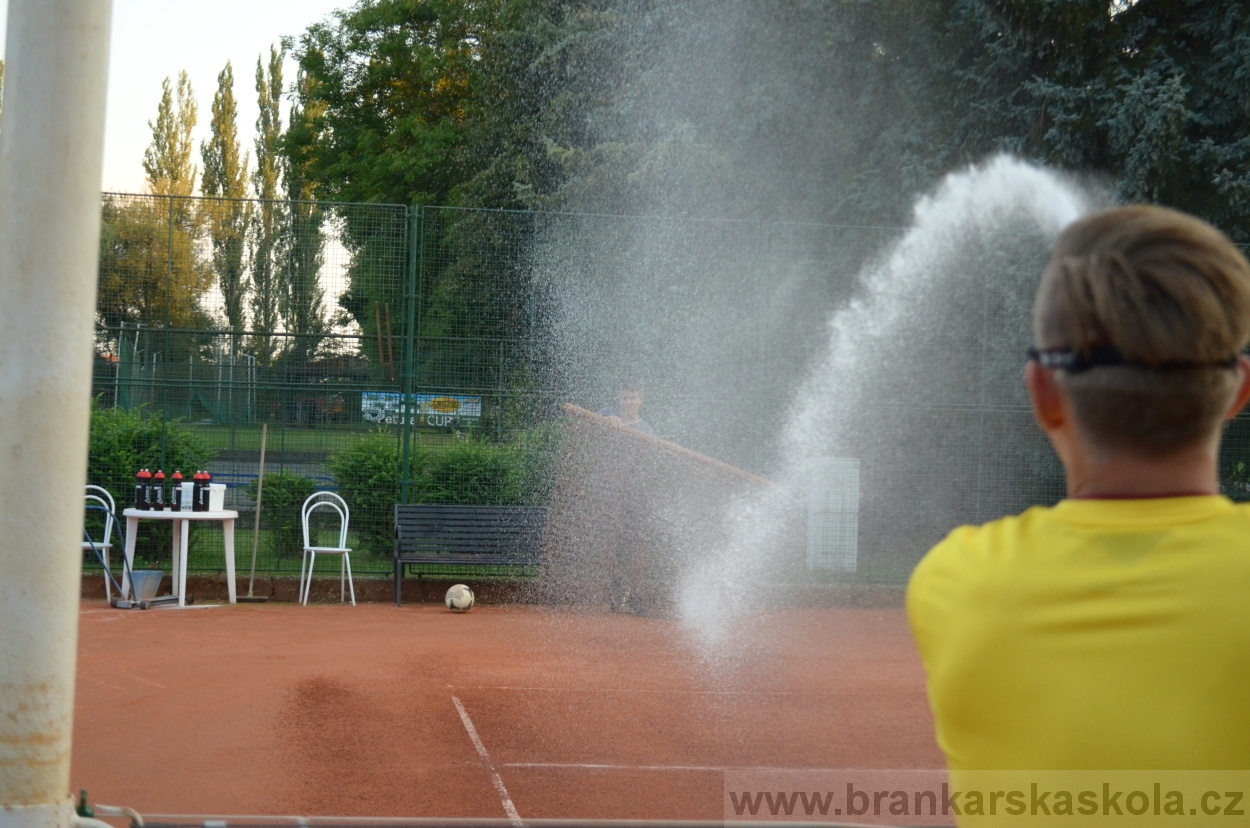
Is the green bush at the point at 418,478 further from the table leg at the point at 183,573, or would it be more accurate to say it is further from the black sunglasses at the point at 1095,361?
the black sunglasses at the point at 1095,361

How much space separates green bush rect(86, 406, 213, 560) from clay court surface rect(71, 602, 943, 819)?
3.47 feet

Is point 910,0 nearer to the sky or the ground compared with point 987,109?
nearer to the sky

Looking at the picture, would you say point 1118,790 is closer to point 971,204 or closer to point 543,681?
point 543,681

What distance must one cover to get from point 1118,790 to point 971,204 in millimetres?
14194

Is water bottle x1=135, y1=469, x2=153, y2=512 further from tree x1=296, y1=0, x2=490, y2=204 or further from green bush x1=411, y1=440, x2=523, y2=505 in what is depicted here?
tree x1=296, y1=0, x2=490, y2=204

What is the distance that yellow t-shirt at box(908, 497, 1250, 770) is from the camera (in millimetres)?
1146

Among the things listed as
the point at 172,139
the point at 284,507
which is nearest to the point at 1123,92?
the point at 284,507

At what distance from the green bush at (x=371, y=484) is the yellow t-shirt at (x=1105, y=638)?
1097 cm

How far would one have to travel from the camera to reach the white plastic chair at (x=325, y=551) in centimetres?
1123

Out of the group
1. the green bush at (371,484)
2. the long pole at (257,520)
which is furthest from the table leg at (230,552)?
the green bush at (371,484)

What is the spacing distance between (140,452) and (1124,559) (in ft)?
38.0

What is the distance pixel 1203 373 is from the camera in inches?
46.4

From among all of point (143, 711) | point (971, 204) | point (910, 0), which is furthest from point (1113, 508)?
point (910, 0)

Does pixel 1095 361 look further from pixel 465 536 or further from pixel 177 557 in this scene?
pixel 177 557
